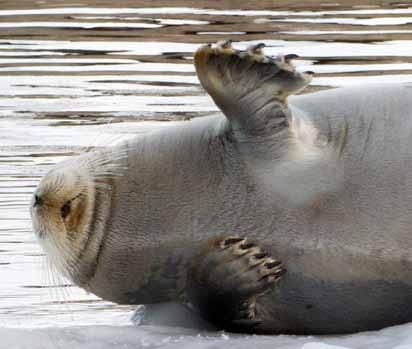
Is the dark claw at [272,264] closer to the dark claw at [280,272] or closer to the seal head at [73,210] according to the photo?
the dark claw at [280,272]

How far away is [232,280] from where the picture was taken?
564 cm

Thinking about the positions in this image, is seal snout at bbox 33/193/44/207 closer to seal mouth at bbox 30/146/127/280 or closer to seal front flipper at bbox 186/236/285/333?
seal mouth at bbox 30/146/127/280

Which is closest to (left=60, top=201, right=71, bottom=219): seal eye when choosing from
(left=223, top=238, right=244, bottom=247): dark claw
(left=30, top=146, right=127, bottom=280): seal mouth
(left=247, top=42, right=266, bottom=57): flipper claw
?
(left=30, top=146, right=127, bottom=280): seal mouth

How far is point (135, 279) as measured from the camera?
5949mm

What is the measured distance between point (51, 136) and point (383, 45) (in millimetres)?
4383

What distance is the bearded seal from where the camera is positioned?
5.77 metres

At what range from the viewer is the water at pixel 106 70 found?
7.70 meters

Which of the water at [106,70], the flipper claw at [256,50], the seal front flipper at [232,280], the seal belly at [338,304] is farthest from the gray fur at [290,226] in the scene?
the water at [106,70]

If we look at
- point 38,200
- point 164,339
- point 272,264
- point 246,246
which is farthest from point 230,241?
point 38,200

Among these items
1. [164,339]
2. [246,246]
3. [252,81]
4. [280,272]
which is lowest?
[164,339]

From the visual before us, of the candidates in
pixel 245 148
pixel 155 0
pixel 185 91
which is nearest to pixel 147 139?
pixel 245 148

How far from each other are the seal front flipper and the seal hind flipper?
0.48 metres

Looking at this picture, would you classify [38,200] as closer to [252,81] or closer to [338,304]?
[252,81]

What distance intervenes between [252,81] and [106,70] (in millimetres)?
7544
